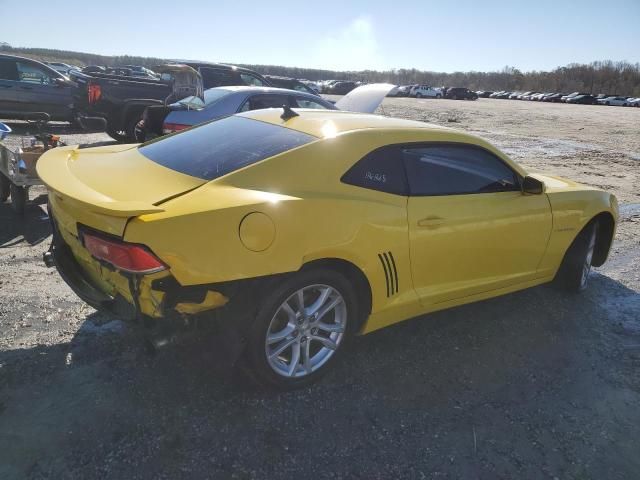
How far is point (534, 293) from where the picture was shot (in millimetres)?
4504

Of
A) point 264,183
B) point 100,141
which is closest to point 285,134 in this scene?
point 264,183

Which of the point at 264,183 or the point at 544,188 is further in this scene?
the point at 544,188

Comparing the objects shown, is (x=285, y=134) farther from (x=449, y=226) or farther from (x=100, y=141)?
(x=100, y=141)

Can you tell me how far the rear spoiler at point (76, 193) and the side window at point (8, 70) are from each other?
10.4 m

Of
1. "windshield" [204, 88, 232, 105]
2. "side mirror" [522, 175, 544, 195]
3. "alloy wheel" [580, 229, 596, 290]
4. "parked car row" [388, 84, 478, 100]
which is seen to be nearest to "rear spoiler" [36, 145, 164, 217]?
"side mirror" [522, 175, 544, 195]

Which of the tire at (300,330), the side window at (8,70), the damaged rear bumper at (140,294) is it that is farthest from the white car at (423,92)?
the damaged rear bumper at (140,294)

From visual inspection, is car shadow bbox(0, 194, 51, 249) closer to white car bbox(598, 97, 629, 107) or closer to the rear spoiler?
the rear spoiler

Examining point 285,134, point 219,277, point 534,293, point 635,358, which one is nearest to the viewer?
point 219,277

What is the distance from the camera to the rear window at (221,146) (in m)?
2.83

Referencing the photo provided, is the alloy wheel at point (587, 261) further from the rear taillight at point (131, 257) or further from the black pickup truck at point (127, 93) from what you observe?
the black pickup truck at point (127, 93)

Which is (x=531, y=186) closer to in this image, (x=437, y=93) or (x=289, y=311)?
(x=289, y=311)

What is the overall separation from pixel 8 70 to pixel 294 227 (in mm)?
12235

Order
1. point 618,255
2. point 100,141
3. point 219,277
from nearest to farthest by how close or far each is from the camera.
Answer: point 219,277, point 618,255, point 100,141

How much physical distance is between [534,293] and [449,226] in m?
1.77
